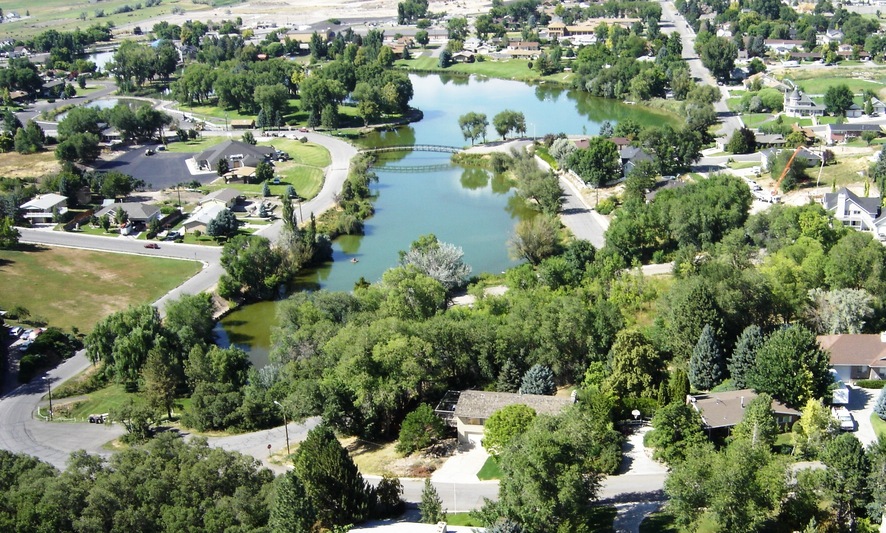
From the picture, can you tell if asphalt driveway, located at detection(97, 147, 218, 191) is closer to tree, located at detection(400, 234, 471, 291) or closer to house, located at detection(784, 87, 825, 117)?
tree, located at detection(400, 234, 471, 291)

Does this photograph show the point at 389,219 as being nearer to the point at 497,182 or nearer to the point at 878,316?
the point at 497,182

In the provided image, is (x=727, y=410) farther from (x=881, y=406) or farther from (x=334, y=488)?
(x=334, y=488)

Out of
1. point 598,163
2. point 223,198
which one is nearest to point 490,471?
point 598,163

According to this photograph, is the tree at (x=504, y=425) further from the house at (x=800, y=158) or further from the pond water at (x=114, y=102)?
the pond water at (x=114, y=102)

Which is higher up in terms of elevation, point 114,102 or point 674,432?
point 674,432

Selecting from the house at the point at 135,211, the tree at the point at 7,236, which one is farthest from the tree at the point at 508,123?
the tree at the point at 7,236

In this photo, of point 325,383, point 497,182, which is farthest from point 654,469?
point 497,182
